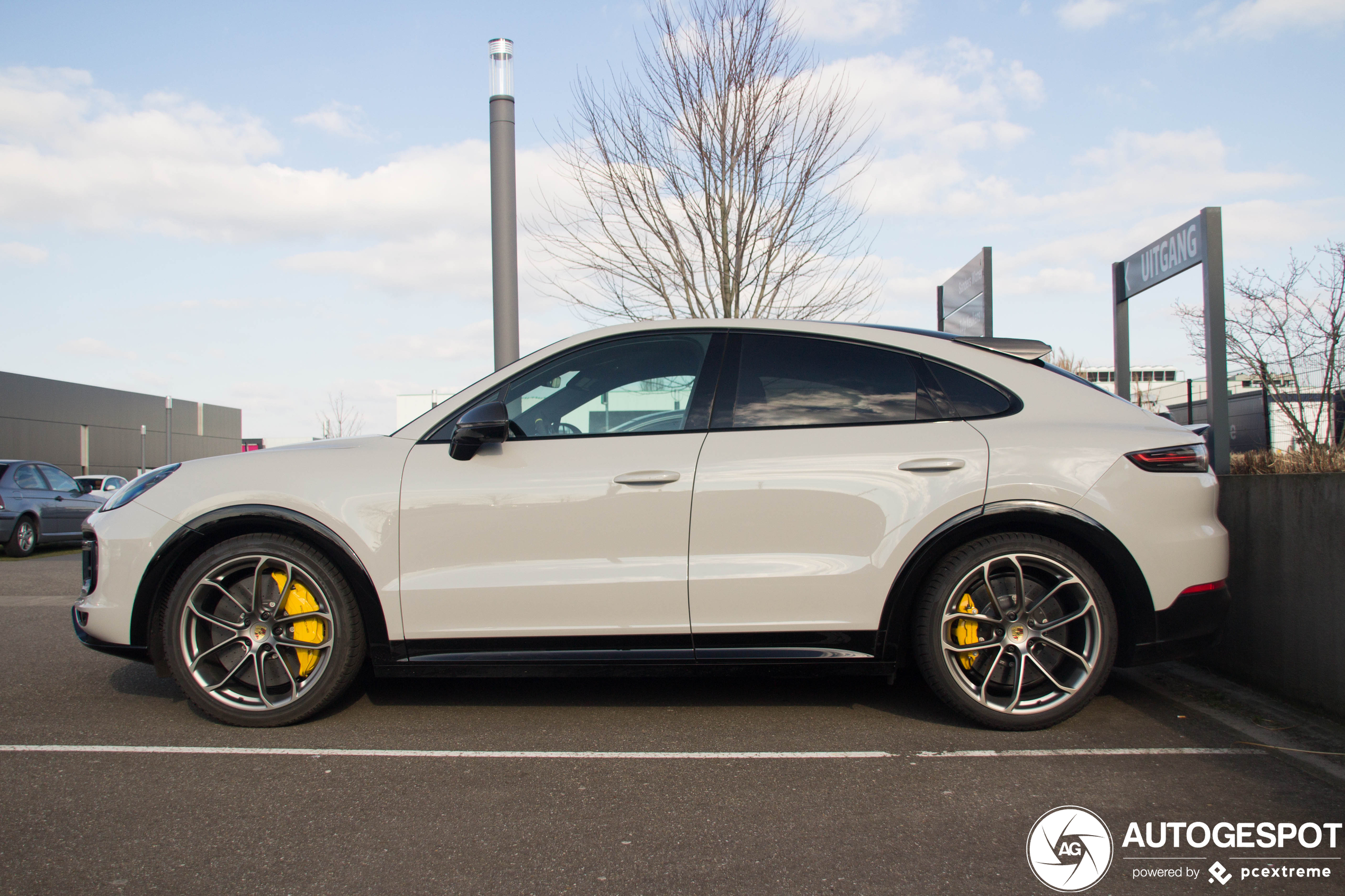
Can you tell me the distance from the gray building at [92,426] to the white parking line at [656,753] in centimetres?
3581

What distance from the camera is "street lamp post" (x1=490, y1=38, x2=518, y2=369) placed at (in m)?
7.29

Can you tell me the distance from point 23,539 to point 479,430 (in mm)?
13232

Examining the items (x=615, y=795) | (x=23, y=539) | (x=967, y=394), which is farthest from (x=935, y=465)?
(x=23, y=539)

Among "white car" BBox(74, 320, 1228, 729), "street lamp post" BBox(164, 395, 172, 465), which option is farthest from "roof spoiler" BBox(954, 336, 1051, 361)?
"street lamp post" BBox(164, 395, 172, 465)

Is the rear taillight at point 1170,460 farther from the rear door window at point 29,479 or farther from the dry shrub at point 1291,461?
the rear door window at point 29,479

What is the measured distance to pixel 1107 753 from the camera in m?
3.47

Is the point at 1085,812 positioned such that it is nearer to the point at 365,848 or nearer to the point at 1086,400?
the point at 1086,400

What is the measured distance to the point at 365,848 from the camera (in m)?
2.69

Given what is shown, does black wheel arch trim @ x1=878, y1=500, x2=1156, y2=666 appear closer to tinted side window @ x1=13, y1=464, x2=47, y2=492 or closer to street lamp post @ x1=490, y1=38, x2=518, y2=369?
street lamp post @ x1=490, y1=38, x2=518, y2=369

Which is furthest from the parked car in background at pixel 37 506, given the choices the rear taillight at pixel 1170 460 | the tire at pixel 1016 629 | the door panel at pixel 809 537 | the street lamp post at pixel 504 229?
the rear taillight at pixel 1170 460

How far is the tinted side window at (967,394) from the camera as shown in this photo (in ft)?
12.6

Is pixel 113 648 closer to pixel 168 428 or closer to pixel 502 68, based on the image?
pixel 502 68

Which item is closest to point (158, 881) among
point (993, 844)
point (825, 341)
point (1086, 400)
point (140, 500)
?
point (140, 500)

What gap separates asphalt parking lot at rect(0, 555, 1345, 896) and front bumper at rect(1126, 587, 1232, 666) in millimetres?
326
